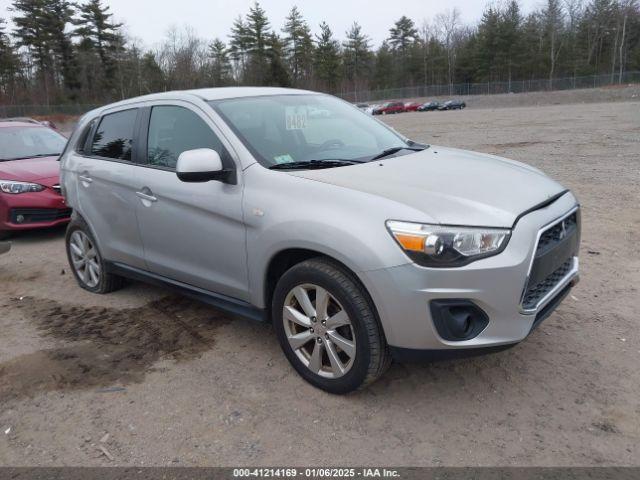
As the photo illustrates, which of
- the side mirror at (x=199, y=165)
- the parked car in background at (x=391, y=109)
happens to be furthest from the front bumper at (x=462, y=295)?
the parked car in background at (x=391, y=109)

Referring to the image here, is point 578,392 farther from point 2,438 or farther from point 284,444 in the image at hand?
point 2,438

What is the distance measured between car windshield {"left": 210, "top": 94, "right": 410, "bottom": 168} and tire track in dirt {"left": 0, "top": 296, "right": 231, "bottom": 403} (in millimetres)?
1566

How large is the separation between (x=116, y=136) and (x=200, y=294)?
178cm

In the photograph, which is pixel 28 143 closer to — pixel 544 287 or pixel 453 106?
pixel 544 287

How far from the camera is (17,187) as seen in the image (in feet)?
23.6

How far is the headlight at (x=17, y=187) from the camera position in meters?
7.17

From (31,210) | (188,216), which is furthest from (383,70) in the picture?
(188,216)

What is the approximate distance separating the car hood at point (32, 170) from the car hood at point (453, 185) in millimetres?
5439

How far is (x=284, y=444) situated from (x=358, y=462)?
0.42m

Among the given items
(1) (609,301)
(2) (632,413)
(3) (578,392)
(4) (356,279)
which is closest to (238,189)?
(4) (356,279)

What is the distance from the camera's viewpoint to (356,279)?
2.96m

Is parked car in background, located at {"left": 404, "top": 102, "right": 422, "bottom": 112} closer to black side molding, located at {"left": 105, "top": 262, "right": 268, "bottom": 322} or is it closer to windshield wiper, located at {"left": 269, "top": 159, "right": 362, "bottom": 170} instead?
black side molding, located at {"left": 105, "top": 262, "right": 268, "bottom": 322}

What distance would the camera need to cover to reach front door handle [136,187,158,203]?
4.07 m

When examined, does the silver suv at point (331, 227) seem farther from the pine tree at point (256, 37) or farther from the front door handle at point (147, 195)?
the pine tree at point (256, 37)
